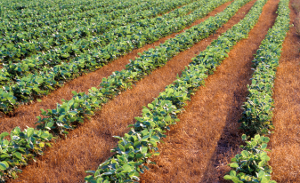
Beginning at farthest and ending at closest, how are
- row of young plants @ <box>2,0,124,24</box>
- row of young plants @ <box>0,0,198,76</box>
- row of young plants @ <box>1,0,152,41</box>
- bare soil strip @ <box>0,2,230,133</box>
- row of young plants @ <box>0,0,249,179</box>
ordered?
row of young plants @ <box>2,0,124,24</box>
row of young plants @ <box>1,0,152,41</box>
row of young plants @ <box>0,0,198,76</box>
bare soil strip @ <box>0,2,230,133</box>
row of young plants @ <box>0,0,249,179</box>

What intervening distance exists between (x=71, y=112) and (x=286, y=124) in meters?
4.25

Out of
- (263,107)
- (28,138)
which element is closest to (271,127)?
(263,107)

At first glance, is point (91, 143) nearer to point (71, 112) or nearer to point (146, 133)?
point (71, 112)

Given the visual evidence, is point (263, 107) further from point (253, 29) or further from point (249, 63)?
point (253, 29)

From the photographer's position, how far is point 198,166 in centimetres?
348

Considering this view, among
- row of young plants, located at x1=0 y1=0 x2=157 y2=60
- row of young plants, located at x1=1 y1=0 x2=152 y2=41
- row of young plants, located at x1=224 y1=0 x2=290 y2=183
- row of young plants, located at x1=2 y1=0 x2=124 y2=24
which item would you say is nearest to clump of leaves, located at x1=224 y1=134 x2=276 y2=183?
row of young plants, located at x1=224 y1=0 x2=290 y2=183

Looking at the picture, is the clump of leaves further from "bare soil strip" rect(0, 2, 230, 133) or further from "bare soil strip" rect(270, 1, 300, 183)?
"bare soil strip" rect(0, 2, 230, 133)

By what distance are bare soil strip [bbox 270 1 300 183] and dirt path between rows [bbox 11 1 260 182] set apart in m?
2.69

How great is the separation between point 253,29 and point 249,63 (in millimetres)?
5998

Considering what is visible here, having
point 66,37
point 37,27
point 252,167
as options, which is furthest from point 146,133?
point 37,27

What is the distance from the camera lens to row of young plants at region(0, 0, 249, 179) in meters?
3.16

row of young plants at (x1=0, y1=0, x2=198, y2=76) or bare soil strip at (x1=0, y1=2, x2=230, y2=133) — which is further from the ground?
row of young plants at (x1=0, y1=0, x2=198, y2=76)

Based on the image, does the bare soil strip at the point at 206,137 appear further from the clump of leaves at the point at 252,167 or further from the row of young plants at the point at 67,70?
the row of young plants at the point at 67,70

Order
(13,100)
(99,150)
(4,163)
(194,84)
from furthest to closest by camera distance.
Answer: (194,84)
(13,100)
(99,150)
(4,163)
